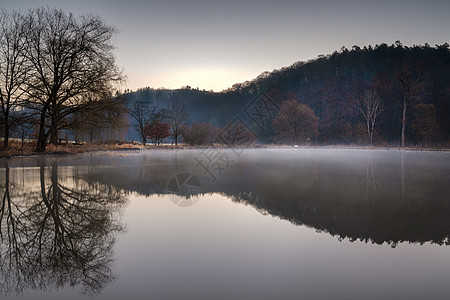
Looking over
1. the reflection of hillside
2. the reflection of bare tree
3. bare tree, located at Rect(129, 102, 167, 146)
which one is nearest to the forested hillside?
bare tree, located at Rect(129, 102, 167, 146)

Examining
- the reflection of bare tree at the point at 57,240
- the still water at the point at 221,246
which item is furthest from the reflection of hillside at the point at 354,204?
the reflection of bare tree at the point at 57,240

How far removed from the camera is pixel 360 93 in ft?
220

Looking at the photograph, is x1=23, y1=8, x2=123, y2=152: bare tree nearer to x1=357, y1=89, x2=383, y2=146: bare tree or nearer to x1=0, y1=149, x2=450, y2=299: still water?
x1=0, y1=149, x2=450, y2=299: still water

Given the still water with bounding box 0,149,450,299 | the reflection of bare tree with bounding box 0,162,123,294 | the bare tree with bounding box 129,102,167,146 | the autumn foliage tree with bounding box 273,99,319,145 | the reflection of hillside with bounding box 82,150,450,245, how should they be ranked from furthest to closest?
1. the autumn foliage tree with bounding box 273,99,319,145
2. the bare tree with bounding box 129,102,167,146
3. the reflection of hillside with bounding box 82,150,450,245
4. the reflection of bare tree with bounding box 0,162,123,294
5. the still water with bounding box 0,149,450,299

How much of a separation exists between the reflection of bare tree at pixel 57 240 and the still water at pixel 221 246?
1cm

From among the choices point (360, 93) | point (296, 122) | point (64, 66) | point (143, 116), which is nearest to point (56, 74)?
point (64, 66)

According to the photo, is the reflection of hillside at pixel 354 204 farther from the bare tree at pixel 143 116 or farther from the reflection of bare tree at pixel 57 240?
the bare tree at pixel 143 116

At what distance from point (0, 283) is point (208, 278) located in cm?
179

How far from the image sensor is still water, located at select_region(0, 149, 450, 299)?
2418mm

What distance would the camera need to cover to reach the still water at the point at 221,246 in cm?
242

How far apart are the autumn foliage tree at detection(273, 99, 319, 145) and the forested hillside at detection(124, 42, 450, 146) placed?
320 inches

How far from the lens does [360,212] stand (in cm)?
505

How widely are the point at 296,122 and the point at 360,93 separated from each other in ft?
71.4

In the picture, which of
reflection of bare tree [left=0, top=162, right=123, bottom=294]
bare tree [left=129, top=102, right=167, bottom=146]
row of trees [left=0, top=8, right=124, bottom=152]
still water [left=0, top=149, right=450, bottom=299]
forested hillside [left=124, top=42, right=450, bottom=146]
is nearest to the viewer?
still water [left=0, top=149, right=450, bottom=299]
